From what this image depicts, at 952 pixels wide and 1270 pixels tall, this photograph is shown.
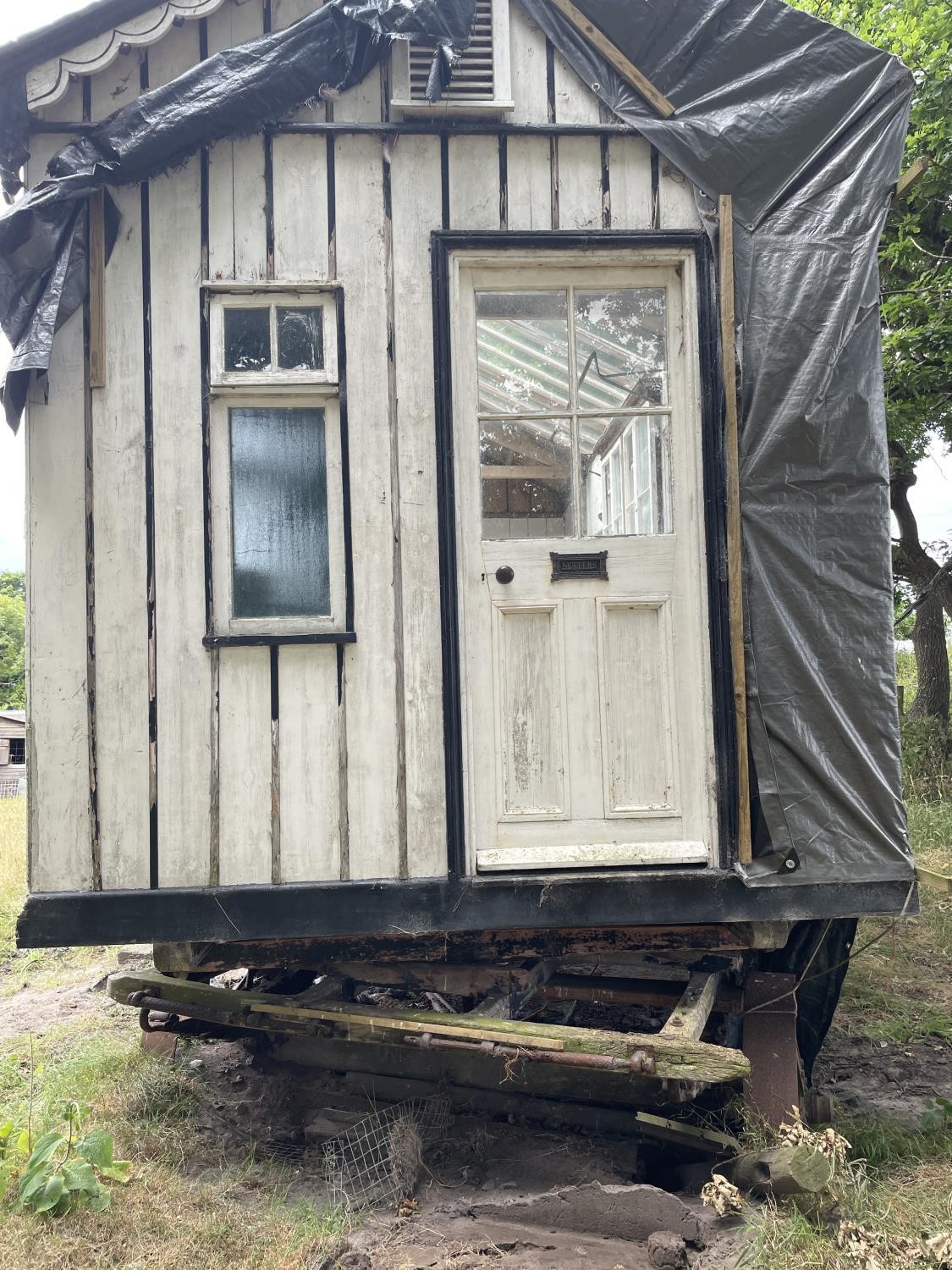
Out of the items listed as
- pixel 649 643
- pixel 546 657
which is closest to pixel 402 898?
pixel 546 657

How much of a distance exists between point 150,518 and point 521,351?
1518mm

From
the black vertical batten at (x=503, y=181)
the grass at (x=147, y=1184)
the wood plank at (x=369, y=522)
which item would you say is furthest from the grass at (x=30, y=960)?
the black vertical batten at (x=503, y=181)

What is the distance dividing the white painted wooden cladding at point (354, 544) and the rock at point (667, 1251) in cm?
134

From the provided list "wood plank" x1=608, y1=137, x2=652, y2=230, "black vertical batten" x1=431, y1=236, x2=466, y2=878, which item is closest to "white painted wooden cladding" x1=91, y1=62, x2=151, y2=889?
"black vertical batten" x1=431, y1=236, x2=466, y2=878

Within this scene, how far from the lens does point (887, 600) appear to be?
356 cm

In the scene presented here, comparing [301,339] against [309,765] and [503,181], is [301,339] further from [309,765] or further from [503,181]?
[309,765]

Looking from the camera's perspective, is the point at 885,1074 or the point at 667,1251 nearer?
the point at 667,1251

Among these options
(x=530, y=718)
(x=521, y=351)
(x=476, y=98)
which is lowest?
(x=530, y=718)

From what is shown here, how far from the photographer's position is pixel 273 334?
11.6ft

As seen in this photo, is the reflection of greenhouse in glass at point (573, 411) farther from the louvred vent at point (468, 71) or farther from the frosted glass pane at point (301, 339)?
the louvred vent at point (468, 71)

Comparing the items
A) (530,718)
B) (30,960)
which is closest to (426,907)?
(530,718)

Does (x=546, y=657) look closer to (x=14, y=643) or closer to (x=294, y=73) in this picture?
(x=294, y=73)

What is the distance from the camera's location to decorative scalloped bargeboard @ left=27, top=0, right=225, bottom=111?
3.39 metres

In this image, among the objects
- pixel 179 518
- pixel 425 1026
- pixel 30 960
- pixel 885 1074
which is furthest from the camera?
pixel 30 960
